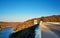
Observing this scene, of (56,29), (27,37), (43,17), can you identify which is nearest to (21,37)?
(27,37)

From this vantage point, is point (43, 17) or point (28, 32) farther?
point (43, 17)

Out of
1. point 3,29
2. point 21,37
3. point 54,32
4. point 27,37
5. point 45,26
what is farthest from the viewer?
point 3,29

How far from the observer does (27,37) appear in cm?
256

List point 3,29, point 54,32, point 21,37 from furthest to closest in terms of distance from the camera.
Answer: point 3,29 → point 21,37 → point 54,32

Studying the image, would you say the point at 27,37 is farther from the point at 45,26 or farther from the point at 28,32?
the point at 45,26

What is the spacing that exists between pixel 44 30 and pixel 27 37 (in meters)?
0.62

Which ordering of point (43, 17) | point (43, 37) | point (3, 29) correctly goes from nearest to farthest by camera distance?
point (43, 37)
point (43, 17)
point (3, 29)

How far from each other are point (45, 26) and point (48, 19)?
2143mm

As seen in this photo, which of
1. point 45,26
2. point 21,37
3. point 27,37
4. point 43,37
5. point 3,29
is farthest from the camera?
point 3,29

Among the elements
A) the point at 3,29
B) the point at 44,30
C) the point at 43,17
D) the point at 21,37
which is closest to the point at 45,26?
the point at 44,30

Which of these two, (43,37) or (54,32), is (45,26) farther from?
(43,37)

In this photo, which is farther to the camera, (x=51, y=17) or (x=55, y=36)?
(x=51, y=17)

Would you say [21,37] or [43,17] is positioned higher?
[43,17]

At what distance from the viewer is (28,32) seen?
2570 millimetres
